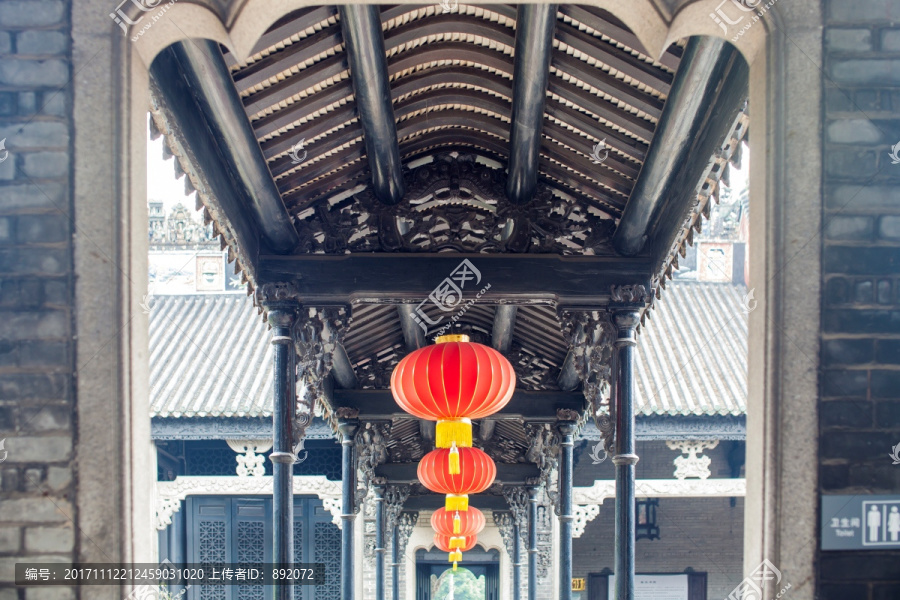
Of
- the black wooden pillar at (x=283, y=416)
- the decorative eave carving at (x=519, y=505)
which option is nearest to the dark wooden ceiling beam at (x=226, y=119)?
the black wooden pillar at (x=283, y=416)

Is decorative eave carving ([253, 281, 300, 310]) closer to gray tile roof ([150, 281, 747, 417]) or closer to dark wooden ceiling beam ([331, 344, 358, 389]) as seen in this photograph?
dark wooden ceiling beam ([331, 344, 358, 389])

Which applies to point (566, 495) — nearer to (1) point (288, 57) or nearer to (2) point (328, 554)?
(2) point (328, 554)

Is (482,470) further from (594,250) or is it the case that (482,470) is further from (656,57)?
(656,57)

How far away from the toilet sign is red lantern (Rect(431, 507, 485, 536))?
7030 mm

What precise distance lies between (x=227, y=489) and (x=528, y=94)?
9745mm

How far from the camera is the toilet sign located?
8.93ft

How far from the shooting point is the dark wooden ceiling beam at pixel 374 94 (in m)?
3.62

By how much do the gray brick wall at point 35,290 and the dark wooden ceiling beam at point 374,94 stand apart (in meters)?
1.11

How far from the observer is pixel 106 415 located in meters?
2.74

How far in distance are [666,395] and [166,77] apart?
10.2 metres

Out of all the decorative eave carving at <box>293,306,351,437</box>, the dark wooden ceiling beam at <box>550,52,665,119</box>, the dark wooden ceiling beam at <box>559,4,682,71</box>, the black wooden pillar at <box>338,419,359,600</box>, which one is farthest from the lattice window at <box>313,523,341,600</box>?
the dark wooden ceiling beam at <box>559,4,682,71</box>

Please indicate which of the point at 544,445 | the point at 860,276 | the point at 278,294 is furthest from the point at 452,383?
the point at 544,445

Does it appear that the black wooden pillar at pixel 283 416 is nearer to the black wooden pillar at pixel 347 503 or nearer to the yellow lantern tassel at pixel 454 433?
the yellow lantern tassel at pixel 454 433

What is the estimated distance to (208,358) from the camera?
13.8m
